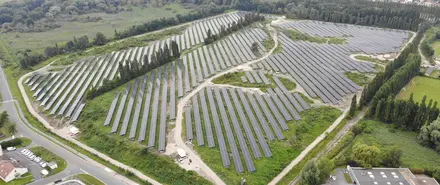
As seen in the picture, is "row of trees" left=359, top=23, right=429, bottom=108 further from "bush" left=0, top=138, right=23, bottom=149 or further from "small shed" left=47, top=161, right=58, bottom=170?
"bush" left=0, top=138, right=23, bottom=149

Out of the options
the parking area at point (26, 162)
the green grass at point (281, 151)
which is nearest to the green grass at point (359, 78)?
the green grass at point (281, 151)

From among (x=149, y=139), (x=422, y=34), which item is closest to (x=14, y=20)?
(x=149, y=139)

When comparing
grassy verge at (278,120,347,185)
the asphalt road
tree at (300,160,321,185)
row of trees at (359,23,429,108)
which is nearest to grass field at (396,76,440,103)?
row of trees at (359,23,429,108)

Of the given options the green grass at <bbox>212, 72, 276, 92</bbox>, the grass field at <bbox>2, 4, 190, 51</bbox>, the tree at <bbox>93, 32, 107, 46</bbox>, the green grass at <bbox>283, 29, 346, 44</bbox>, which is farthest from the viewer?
the grass field at <bbox>2, 4, 190, 51</bbox>

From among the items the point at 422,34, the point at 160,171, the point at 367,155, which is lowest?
the point at 160,171

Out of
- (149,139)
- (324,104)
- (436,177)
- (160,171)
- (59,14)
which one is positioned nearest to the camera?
(436,177)

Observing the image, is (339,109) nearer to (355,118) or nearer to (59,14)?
(355,118)

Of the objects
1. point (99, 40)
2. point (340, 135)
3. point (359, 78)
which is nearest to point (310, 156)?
point (340, 135)
